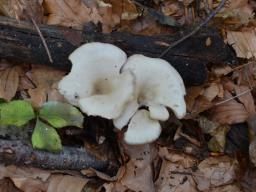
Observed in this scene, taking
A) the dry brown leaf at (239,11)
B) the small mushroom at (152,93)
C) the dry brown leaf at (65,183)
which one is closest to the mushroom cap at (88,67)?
the small mushroom at (152,93)

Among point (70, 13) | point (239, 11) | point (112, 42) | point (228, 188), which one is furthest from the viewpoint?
point (239, 11)

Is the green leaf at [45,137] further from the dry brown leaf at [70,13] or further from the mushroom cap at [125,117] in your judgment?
the dry brown leaf at [70,13]

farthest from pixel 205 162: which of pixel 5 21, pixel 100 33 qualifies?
pixel 5 21

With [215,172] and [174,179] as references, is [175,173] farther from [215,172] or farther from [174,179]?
[215,172]

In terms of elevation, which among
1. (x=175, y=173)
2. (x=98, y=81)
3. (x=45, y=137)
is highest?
(x=98, y=81)

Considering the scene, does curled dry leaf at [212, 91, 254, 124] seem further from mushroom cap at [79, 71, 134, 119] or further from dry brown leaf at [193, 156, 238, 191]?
mushroom cap at [79, 71, 134, 119]

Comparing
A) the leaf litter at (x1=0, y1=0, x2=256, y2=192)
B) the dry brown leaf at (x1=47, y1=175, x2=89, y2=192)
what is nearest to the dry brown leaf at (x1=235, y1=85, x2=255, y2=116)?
the leaf litter at (x1=0, y1=0, x2=256, y2=192)

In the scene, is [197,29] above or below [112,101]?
above

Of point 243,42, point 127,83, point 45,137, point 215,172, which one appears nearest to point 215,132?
point 215,172
